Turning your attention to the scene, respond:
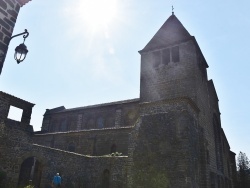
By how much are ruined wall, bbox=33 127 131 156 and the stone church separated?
0.15 feet

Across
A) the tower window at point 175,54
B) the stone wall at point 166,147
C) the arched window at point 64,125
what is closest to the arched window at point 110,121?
the arched window at point 64,125

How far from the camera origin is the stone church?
41.5 feet

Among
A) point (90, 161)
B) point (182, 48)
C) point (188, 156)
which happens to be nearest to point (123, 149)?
point (90, 161)

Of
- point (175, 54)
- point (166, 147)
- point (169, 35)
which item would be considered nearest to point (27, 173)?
point (166, 147)

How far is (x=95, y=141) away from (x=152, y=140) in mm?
9456

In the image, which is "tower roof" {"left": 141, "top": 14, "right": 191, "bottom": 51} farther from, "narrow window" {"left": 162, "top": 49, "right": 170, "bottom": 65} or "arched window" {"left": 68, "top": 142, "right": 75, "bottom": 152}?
"arched window" {"left": 68, "top": 142, "right": 75, "bottom": 152}

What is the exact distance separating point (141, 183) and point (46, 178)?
607 centimetres

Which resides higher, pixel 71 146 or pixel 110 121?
pixel 110 121

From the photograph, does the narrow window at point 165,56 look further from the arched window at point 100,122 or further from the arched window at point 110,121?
the arched window at point 100,122

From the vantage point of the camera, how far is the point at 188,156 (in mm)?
12102

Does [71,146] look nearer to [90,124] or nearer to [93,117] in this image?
[90,124]

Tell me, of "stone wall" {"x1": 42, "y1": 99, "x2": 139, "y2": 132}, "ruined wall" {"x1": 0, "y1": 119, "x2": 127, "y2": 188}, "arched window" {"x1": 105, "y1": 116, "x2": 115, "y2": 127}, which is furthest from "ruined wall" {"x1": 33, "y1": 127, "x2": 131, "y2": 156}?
"arched window" {"x1": 105, "y1": 116, "x2": 115, "y2": 127}

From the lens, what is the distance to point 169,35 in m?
20.8

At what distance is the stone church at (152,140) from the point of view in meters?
12.7
